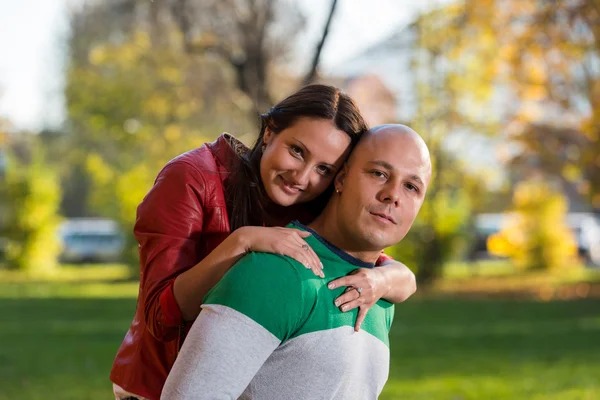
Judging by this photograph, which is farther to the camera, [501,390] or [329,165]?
[501,390]

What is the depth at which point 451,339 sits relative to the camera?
515 inches

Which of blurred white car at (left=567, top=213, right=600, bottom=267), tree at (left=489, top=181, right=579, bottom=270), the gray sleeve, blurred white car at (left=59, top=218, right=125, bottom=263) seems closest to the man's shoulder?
the gray sleeve

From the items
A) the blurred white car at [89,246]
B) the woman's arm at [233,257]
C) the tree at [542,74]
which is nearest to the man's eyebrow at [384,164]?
the woman's arm at [233,257]

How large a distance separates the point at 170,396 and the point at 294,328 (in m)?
0.31

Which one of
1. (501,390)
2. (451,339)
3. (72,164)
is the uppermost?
(501,390)

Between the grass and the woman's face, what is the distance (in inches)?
246

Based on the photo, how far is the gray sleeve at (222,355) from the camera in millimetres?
2080

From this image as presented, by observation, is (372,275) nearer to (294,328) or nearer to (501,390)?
(294,328)

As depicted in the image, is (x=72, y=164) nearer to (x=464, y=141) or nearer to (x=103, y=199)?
(x=103, y=199)

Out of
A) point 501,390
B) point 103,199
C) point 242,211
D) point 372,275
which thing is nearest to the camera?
point 372,275

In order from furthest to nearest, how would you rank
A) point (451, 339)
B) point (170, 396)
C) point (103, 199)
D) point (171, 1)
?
point (103, 199)
point (171, 1)
point (451, 339)
point (170, 396)

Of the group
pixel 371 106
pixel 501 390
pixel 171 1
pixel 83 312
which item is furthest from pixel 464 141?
pixel 501 390

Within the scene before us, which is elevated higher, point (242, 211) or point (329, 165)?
point (329, 165)

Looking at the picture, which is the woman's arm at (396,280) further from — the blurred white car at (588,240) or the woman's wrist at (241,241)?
the blurred white car at (588,240)
